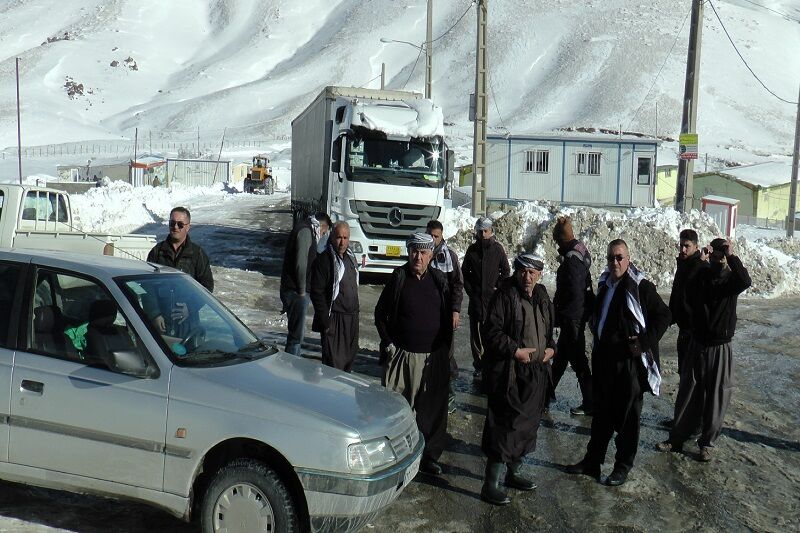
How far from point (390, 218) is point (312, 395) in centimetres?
1139

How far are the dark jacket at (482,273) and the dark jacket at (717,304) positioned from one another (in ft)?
7.23

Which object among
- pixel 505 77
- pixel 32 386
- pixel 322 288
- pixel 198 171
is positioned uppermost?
pixel 505 77

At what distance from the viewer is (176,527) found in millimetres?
5176

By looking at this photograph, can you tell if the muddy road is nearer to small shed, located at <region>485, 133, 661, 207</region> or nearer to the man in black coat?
the man in black coat

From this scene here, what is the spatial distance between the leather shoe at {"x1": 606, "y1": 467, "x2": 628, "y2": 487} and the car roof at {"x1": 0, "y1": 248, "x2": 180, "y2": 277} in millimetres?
3636

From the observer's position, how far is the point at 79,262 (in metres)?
5.32

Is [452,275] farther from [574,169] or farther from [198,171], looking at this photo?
[198,171]

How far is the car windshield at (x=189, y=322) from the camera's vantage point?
5.02 m

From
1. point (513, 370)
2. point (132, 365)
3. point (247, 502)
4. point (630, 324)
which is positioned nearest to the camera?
point (247, 502)

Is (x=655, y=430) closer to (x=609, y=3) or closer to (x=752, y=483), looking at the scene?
(x=752, y=483)

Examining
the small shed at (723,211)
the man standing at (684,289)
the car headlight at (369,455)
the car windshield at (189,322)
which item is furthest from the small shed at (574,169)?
the car headlight at (369,455)

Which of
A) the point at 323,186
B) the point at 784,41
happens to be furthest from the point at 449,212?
the point at 784,41

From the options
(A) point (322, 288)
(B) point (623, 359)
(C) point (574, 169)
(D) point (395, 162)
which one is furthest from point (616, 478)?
(C) point (574, 169)

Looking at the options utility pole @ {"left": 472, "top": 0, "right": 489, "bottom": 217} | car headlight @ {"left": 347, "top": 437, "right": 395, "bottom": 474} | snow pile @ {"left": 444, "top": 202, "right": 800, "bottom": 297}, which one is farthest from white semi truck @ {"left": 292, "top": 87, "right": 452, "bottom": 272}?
car headlight @ {"left": 347, "top": 437, "right": 395, "bottom": 474}
